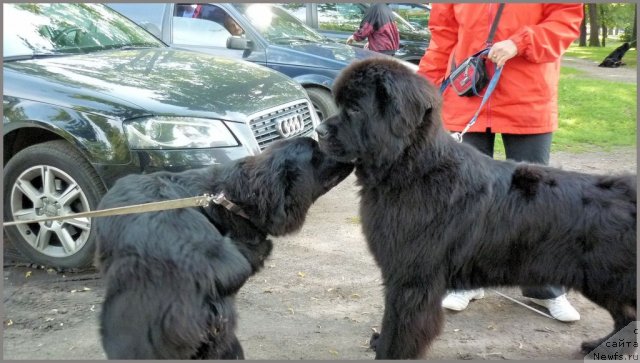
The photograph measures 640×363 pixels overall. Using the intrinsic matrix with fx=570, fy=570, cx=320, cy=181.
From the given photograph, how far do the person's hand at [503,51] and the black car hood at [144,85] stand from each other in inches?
73.1

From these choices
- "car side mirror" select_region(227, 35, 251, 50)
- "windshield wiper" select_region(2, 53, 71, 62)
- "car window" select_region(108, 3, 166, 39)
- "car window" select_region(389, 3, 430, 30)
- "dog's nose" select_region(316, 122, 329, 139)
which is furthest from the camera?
"car window" select_region(389, 3, 430, 30)

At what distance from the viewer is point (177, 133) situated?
3893 millimetres

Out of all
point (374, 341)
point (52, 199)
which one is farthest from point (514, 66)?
point (52, 199)

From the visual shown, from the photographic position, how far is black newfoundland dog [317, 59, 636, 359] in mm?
2633

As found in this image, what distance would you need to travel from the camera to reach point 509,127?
11.3 ft

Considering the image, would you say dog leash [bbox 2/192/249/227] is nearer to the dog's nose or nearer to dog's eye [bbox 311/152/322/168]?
dog's eye [bbox 311/152/322/168]


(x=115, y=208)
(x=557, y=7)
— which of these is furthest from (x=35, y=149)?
(x=557, y=7)

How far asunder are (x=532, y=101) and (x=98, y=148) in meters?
2.80

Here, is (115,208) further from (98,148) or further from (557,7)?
(557,7)

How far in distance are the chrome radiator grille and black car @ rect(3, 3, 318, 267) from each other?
11mm

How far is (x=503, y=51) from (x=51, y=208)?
3.22 m

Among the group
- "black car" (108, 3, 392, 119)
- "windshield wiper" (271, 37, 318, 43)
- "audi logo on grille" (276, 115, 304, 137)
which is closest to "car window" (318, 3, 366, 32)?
"windshield wiper" (271, 37, 318, 43)

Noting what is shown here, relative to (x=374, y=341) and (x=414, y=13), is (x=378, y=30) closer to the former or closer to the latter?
(x=414, y=13)

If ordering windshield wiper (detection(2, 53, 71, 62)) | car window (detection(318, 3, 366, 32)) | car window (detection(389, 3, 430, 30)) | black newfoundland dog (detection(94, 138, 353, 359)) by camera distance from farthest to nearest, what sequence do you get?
car window (detection(389, 3, 430, 30))
car window (detection(318, 3, 366, 32))
windshield wiper (detection(2, 53, 71, 62))
black newfoundland dog (detection(94, 138, 353, 359))
